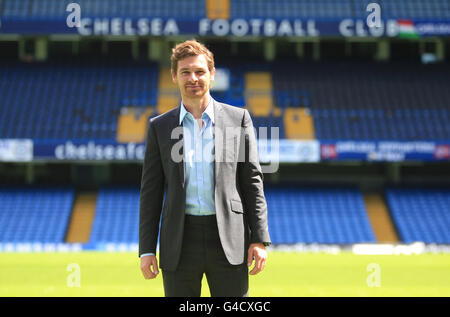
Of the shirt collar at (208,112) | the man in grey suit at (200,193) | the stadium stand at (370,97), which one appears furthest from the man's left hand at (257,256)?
the stadium stand at (370,97)

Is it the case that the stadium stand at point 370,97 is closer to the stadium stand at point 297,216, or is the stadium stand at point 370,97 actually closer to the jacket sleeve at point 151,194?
the stadium stand at point 297,216

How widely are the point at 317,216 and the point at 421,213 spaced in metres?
3.79

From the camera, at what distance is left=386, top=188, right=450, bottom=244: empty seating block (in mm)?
21406

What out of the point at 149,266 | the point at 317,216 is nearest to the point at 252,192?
the point at 149,266

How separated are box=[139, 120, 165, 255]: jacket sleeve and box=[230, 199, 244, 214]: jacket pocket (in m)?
0.41

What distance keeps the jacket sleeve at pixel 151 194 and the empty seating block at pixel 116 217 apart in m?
17.6

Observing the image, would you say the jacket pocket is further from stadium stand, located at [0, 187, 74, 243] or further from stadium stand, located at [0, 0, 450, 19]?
stadium stand, located at [0, 0, 450, 19]

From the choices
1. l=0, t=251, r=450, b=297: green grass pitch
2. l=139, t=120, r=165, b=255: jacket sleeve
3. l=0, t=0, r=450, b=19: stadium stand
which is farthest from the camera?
l=0, t=0, r=450, b=19: stadium stand

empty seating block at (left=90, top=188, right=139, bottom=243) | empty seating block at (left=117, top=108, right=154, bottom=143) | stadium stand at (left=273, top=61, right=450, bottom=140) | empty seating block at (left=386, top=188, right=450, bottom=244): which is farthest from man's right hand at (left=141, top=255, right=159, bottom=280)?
stadium stand at (left=273, top=61, right=450, bottom=140)

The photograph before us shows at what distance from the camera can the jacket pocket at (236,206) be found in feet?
11.3

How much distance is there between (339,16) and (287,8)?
7.28ft

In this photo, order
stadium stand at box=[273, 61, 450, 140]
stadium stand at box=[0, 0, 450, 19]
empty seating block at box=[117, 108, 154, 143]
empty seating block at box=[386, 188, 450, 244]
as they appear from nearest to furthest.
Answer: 1. empty seating block at box=[386, 188, 450, 244]
2. empty seating block at box=[117, 108, 154, 143]
3. stadium stand at box=[273, 61, 450, 140]
4. stadium stand at box=[0, 0, 450, 19]

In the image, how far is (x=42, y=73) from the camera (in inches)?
1033

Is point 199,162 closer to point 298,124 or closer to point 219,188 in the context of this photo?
point 219,188
